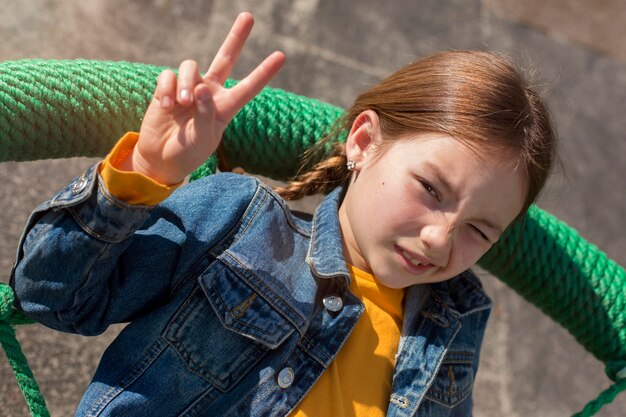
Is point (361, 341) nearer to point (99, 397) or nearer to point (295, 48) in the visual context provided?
point (99, 397)

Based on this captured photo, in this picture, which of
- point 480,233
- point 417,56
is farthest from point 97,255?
point 417,56

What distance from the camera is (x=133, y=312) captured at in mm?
1123

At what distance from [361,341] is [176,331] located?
0.93 ft

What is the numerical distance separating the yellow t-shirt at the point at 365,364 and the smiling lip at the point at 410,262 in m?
0.11

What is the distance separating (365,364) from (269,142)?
405 millimetres

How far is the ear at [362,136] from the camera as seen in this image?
4.13 feet

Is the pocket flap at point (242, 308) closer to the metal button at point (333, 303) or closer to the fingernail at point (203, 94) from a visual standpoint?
the metal button at point (333, 303)

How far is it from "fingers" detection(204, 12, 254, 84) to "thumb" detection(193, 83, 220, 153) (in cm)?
5

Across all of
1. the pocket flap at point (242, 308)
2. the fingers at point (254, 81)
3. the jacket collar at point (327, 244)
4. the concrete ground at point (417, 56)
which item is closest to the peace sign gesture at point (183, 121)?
the fingers at point (254, 81)

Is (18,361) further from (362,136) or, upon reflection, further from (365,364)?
(362,136)

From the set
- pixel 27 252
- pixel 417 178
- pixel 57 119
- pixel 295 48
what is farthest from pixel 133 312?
pixel 295 48

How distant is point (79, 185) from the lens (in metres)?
0.98

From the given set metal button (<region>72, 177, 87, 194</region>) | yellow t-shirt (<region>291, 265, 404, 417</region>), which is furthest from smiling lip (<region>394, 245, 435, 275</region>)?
metal button (<region>72, 177, 87, 194</region>)

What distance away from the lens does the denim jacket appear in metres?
1.04
